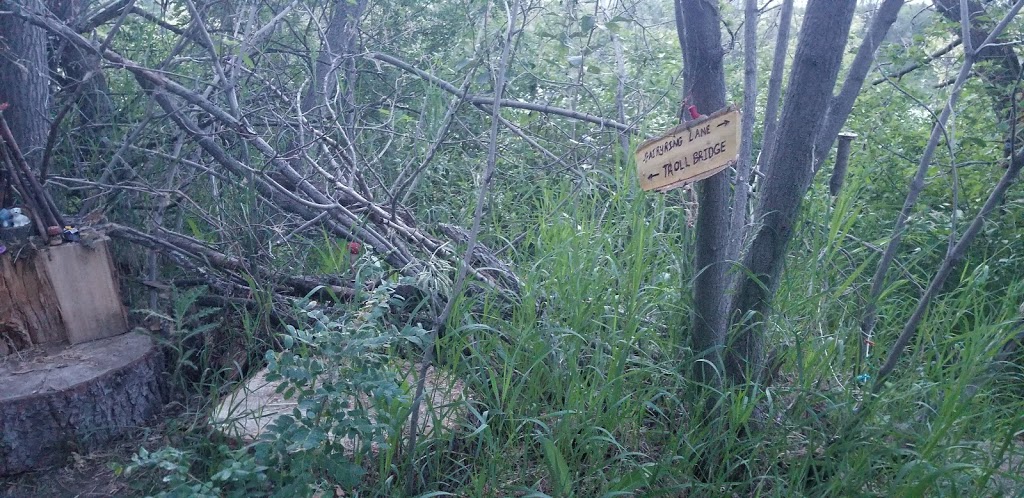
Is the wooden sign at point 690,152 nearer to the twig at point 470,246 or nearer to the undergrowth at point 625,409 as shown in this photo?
the undergrowth at point 625,409

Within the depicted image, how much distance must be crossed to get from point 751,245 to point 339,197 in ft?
5.85

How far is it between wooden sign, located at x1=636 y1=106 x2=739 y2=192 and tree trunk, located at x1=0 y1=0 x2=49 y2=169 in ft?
8.75

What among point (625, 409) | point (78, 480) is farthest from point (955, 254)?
point (78, 480)

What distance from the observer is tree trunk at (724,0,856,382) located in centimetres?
222

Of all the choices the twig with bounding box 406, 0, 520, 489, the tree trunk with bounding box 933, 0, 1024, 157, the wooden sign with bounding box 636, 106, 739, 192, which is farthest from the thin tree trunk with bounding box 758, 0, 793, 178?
the tree trunk with bounding box 933, 0, 1024, 157

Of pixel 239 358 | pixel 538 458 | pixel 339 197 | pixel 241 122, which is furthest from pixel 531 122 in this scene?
pixel 538 458

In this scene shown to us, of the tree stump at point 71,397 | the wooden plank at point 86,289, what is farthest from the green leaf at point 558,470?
the wooden plank at point 86,289

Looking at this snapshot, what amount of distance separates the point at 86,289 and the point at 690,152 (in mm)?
2318

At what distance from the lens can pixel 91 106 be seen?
3.83 meters

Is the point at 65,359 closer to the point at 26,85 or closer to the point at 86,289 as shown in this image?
the point at 86,289

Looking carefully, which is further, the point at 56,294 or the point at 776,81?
the point at 56,294

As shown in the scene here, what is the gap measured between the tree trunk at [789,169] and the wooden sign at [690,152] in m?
0.28

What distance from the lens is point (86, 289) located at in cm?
303

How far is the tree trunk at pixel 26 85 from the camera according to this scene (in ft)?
11.2
